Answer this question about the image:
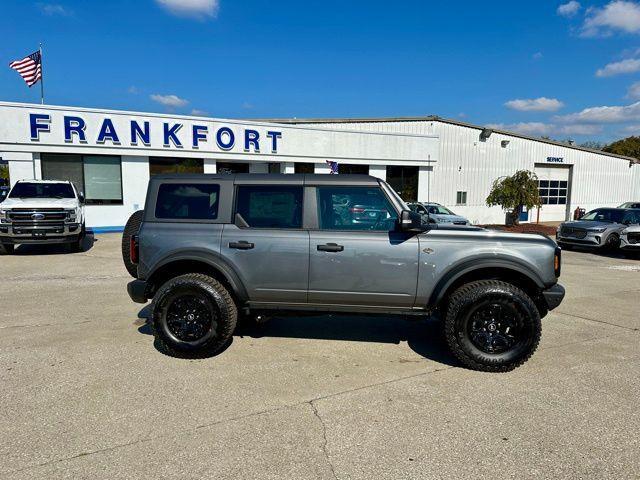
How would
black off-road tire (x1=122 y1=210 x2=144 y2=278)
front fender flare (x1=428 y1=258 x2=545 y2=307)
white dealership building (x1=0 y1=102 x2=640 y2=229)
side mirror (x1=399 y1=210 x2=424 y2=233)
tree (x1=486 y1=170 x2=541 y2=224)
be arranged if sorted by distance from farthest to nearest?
tree (x1=486 y1=170 x2=541 y2=224) → white dealership building (x1=0 y1=102 x2=640 y2=229) → black off-road tire (x1=122 y1=210 x2=144 y2=278) → front fender flare (x1=428 y1=258 x2=545 y2=307) → side mirror (x1=399 y1=210 x2=424 y2=233)

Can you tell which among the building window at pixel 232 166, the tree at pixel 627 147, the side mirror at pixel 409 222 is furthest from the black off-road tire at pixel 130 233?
the tree at pixel 627 147

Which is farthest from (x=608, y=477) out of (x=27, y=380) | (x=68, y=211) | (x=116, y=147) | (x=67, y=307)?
(x=116, y=147)

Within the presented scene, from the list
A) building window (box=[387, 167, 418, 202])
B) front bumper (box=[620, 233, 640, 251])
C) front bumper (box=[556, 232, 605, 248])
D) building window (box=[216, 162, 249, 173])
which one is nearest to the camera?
front bumper (box=[620, 233, 640, 251])

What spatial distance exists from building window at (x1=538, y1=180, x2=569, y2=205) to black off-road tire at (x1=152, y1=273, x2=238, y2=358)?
27.6m

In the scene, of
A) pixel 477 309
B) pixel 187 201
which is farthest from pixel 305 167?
pixel 477 309

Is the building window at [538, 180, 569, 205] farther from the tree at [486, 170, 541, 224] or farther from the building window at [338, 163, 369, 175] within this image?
the building window at [338, 163, 369, 175]

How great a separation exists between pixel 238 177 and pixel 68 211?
907 centimetres

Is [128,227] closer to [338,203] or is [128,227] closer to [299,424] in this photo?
[338,203]

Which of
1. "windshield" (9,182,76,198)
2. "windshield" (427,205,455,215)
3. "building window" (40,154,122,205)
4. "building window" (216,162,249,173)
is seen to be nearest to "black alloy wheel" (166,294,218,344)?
"windshield" (9,182,76,198)

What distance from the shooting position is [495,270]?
4512 millimetres

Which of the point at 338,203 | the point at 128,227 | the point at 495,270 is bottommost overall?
the point at 495,270

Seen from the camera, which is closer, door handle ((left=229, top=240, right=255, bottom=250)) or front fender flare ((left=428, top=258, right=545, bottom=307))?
front fender flare ((left=428, top=258, right=545, bottom=307))

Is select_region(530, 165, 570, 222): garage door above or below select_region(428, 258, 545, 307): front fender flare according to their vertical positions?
above

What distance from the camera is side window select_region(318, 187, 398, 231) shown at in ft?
14.9
